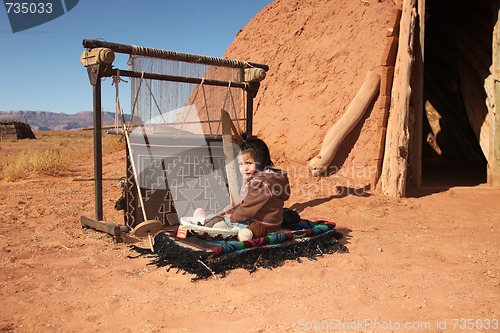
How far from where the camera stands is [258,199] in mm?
3855

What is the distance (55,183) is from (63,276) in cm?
544

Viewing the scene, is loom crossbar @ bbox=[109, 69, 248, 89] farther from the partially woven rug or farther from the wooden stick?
the partially woven rug

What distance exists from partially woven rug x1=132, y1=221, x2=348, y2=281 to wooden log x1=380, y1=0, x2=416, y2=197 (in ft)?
9.15

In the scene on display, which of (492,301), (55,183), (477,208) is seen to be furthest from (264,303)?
(55,183)

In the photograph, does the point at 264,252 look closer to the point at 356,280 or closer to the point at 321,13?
the point at 356,280

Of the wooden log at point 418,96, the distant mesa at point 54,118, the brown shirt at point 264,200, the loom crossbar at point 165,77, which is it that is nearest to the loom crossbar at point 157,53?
the loom crossbar at point 165,77

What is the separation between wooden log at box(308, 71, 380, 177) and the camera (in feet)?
24.0

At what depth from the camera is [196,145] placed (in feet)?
16.6

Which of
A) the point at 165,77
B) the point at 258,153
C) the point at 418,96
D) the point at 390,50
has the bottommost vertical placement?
the point at 258,153

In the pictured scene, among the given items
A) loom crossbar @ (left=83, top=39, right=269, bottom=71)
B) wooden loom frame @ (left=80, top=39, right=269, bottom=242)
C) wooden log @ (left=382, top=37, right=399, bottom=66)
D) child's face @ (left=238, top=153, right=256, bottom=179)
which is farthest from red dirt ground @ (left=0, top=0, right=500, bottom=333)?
loom crossbar @ (left=83, top=39, right=269, bottom=71)

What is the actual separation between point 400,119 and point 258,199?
3763mm

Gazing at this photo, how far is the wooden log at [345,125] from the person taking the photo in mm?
7309

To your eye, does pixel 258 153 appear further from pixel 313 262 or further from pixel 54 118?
pixel 54 118

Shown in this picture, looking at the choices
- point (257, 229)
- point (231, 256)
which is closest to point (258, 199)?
point (257, 229)
